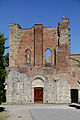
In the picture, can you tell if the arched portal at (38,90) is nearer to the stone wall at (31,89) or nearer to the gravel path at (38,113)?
the stone wall at (31,89)

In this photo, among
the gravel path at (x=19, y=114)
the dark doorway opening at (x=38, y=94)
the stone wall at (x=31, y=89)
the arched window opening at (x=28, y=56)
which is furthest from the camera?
the arched window opening at (x=28, y=56)

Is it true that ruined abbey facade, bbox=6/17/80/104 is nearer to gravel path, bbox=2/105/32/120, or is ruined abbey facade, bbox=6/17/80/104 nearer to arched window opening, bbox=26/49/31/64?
gravel path, bbox=2/105/32/120

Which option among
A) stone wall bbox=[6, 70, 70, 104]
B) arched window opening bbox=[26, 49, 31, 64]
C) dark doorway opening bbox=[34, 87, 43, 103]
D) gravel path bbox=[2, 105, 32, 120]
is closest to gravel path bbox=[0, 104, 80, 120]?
gravel path bbox=[2, 105, 32, 120]

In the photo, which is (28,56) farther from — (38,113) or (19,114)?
(19,114)

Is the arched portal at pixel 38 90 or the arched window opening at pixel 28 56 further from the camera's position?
the arched window opening at pixel 28 56

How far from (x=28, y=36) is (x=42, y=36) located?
2.16 meters

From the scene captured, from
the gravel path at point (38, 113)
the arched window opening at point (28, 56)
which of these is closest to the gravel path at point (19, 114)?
the gravel path at point (38, 113)

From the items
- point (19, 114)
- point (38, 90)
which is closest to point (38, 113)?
point (19, 114)

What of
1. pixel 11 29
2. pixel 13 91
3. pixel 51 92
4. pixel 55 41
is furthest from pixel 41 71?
pixel 11 29

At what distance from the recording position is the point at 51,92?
67.6 ft

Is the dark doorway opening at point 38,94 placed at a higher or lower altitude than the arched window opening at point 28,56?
lower

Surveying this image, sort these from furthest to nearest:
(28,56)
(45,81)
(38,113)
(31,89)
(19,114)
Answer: (28,56)
(45,81)
(31,89)
(38,113)
(19,114)

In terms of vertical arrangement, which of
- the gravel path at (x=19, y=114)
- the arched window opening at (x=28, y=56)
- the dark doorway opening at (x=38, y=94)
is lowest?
the gravel path at (x=19, y=114)

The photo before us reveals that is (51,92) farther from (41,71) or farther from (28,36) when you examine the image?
(28,36)
